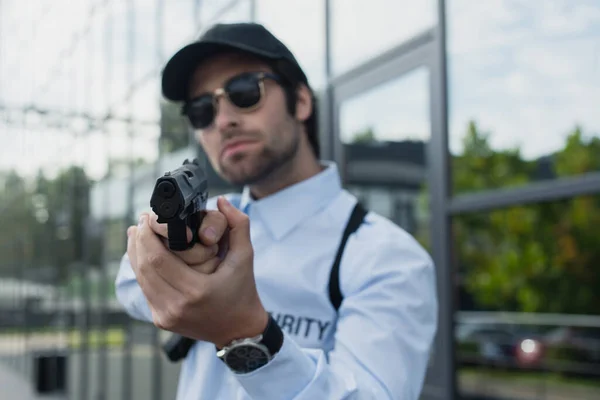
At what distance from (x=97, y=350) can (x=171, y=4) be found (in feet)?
14.3

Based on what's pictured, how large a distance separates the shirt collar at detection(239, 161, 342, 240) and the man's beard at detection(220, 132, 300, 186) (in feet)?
0.22

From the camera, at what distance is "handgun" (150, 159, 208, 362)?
2.80ft

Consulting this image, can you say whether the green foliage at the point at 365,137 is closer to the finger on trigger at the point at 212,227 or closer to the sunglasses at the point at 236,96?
the sunglasses at the point at 236,96

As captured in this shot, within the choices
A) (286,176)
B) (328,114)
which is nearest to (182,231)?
(286,176)

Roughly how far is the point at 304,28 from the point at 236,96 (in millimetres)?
3014

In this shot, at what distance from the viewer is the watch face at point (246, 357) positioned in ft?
3.32

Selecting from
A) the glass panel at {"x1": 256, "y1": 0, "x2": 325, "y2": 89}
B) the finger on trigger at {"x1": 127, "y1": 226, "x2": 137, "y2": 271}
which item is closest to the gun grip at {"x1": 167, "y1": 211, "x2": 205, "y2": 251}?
the finger on trigger at {"x1": 127, "y1": 226, "x2": 137, "y2": 271}

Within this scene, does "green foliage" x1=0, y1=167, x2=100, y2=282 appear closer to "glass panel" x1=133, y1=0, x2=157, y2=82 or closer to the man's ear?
"glass panel" x1=133, y1=0, x2=157, y2=82

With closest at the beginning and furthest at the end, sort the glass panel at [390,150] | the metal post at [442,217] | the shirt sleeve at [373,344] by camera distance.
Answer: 1. the shirt sleeve at [373,344]
2. the metal post at [442,217]
3. the glass panel at [390,150]

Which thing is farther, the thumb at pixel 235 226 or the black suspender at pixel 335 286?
the black suspender at pixel 335 286

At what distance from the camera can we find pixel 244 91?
1503mm

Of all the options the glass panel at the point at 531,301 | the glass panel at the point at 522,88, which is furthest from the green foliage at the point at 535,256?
the glass panel at the point at 522,88

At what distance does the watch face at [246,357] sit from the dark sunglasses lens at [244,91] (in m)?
0.65

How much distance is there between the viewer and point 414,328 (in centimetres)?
127
